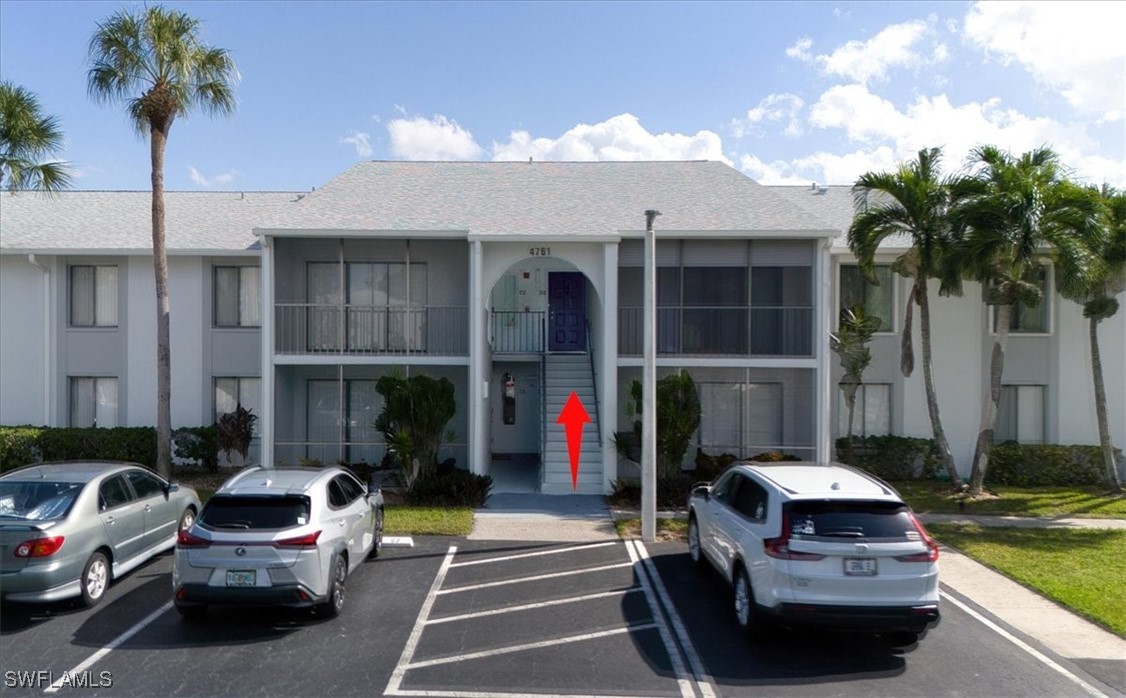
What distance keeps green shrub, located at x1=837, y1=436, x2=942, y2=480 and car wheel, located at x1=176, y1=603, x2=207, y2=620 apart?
13577 millimetres

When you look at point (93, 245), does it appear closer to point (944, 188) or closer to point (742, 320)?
point (742, 320)

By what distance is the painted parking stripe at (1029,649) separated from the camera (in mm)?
6809

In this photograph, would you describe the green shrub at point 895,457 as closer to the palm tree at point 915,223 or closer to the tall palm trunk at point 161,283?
the palm tree at point 915,223

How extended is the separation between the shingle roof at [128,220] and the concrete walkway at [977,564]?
8.93 meters

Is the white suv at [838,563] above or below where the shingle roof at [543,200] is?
below

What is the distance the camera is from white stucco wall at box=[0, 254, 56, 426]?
58.6 feet

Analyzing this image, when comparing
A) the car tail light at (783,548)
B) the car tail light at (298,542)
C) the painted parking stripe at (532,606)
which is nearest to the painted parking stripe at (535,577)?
the painted parking stripe at (532,606)

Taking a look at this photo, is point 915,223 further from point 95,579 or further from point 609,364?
point 95,579

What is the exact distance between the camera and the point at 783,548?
7223mm

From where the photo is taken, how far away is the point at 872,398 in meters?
18.1

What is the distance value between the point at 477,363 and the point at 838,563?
9567 mm

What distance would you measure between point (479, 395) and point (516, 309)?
5053mm

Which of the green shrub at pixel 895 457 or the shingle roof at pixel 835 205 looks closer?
the green shrub at pixel 895 457

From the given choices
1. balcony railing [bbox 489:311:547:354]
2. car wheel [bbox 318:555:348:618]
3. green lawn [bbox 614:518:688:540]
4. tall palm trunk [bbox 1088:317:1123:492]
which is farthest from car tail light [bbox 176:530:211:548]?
tall palm trunk [bbox 1088:317:1123:492]
